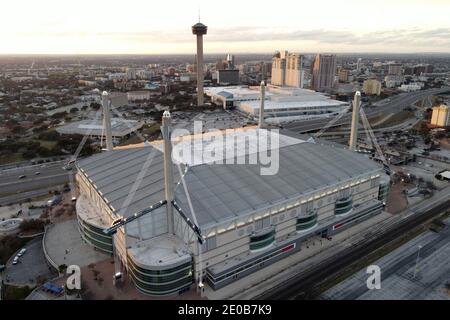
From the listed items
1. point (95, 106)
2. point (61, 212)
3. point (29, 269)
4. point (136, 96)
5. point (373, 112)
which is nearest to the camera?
point (29, 269)

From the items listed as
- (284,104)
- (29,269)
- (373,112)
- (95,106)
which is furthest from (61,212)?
(373,112)

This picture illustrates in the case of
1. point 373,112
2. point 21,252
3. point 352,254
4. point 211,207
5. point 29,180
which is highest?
point 211,207

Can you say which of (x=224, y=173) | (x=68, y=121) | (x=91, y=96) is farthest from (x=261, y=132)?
(x=91, y=96)

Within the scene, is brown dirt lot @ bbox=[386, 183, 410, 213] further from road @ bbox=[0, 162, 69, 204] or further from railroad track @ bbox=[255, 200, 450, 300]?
road @ bbox=[0, 162, 69, 204]

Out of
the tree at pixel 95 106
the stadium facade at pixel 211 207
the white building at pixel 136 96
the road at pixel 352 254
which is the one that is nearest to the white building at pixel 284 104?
the white building at pixel 136 96

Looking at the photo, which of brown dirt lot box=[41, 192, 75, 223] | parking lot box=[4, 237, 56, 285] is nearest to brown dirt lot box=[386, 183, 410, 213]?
parking lot box=[4, 237, 56, 285]

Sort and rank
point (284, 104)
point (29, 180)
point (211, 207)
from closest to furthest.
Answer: point (211, 207), point (29, 180), point (284, 104)

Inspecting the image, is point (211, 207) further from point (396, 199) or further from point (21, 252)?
point (396, 199)

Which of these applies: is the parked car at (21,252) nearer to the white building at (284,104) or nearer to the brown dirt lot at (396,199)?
the brown dirt lot at (396,199)
